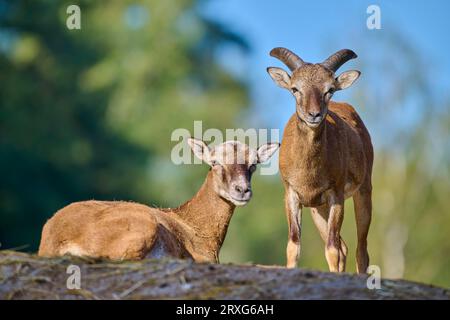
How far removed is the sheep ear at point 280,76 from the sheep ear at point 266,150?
830mm

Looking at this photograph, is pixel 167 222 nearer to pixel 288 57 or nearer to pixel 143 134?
pixel 288 57

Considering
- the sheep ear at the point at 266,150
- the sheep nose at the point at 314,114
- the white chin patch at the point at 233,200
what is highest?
the sheep nose at the point at 314,114

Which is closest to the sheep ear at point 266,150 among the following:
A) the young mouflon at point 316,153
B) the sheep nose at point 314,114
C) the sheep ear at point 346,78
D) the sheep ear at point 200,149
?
the young mouflon at point 316,153

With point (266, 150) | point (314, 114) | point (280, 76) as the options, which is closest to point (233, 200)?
point (266, 150)

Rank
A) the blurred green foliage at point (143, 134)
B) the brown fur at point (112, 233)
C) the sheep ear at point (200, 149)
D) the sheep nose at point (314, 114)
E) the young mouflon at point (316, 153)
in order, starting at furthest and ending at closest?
the blurred green foliage at point (143, 134)
the sheep ear at point (200, 149)
the young mouflon at point (316, 153)
the sheep nose at point (314, 114)
the brown fur at point (112, 233)

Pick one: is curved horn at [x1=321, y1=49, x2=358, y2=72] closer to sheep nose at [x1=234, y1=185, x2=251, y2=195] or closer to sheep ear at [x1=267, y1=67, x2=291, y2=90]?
sheep ear at [x1=267, y1=67, x2=291, y2=90]

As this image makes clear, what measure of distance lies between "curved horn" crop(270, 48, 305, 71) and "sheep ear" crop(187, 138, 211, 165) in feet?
5.36

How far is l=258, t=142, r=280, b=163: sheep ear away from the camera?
14.6m

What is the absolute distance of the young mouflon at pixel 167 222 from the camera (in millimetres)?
11750

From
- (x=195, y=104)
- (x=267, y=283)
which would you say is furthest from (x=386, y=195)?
(x=267, y=283)

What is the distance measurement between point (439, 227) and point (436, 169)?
10.2 feet

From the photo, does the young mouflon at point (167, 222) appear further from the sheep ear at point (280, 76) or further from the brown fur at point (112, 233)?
the sheep ear at point (280, 76)

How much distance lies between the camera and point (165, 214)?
1380 centimetres

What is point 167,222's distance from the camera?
43.5 ft
